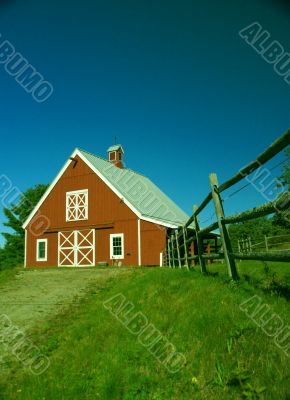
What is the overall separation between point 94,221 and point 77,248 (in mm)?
2216

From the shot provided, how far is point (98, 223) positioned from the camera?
2308 centimetres

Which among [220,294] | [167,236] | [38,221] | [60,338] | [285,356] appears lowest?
[60,338]

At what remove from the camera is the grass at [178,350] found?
3.13 m

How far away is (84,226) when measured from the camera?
77.5 feet

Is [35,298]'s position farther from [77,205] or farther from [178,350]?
[77,205]

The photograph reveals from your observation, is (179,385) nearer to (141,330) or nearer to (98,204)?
(141,330)

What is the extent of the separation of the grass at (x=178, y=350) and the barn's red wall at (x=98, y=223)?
15.0 m

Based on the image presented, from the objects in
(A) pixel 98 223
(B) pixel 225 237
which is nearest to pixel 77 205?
(A) pixel 98 223

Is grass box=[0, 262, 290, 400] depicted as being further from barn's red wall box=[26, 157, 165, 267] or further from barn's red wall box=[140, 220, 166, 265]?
barn's red wall box=[26, 157, 165, 267]

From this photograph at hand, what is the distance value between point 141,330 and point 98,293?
15.1 feet

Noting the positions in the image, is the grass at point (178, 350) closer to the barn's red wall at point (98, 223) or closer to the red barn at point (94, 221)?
the barn's red wall at point (98, 223)

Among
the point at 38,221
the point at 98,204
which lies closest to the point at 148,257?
the point at 98,204

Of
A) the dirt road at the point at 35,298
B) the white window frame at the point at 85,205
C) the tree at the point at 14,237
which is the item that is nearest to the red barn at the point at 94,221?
the white window frame at the point at 85,205

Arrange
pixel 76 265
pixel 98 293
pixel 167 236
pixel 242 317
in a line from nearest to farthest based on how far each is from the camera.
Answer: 1. pixel 242 317
2. pixel 98 293
3. pixel 167 236
4. pixel 76 265
